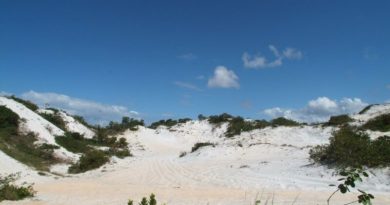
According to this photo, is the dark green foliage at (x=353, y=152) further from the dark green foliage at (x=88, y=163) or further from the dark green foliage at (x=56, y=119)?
the dark green foliage at (x=56, y=119)

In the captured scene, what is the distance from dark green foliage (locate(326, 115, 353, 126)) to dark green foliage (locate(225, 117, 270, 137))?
19.2 feet

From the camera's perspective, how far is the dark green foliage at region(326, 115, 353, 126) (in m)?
29.9

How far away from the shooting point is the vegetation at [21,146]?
20091mm

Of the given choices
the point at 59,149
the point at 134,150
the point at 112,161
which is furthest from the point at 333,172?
the point at 134,150

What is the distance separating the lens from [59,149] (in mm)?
23375

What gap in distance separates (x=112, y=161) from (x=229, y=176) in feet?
30.2

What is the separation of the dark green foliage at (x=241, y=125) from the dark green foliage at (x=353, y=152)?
1902 centimetres

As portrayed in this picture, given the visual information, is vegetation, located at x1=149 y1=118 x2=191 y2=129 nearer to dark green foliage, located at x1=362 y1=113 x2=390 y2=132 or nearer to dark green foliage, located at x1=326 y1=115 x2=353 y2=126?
dark green foliage, located at x1=326 y1=115 x2=353 y2=126

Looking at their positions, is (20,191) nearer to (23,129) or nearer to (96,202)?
(96,202)

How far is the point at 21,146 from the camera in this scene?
22.5 metres

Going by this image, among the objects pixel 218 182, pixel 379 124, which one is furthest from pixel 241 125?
pixel 218 182

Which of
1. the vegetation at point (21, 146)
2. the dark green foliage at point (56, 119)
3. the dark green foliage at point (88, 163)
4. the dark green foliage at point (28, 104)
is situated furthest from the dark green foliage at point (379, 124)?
the dark green foliage at point (28, 104)

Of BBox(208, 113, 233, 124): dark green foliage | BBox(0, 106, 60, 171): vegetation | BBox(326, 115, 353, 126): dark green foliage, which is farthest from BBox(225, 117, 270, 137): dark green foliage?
BBox(0, 106, 60, 171): vegetation

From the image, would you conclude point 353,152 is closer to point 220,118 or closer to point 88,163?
point 88,163
